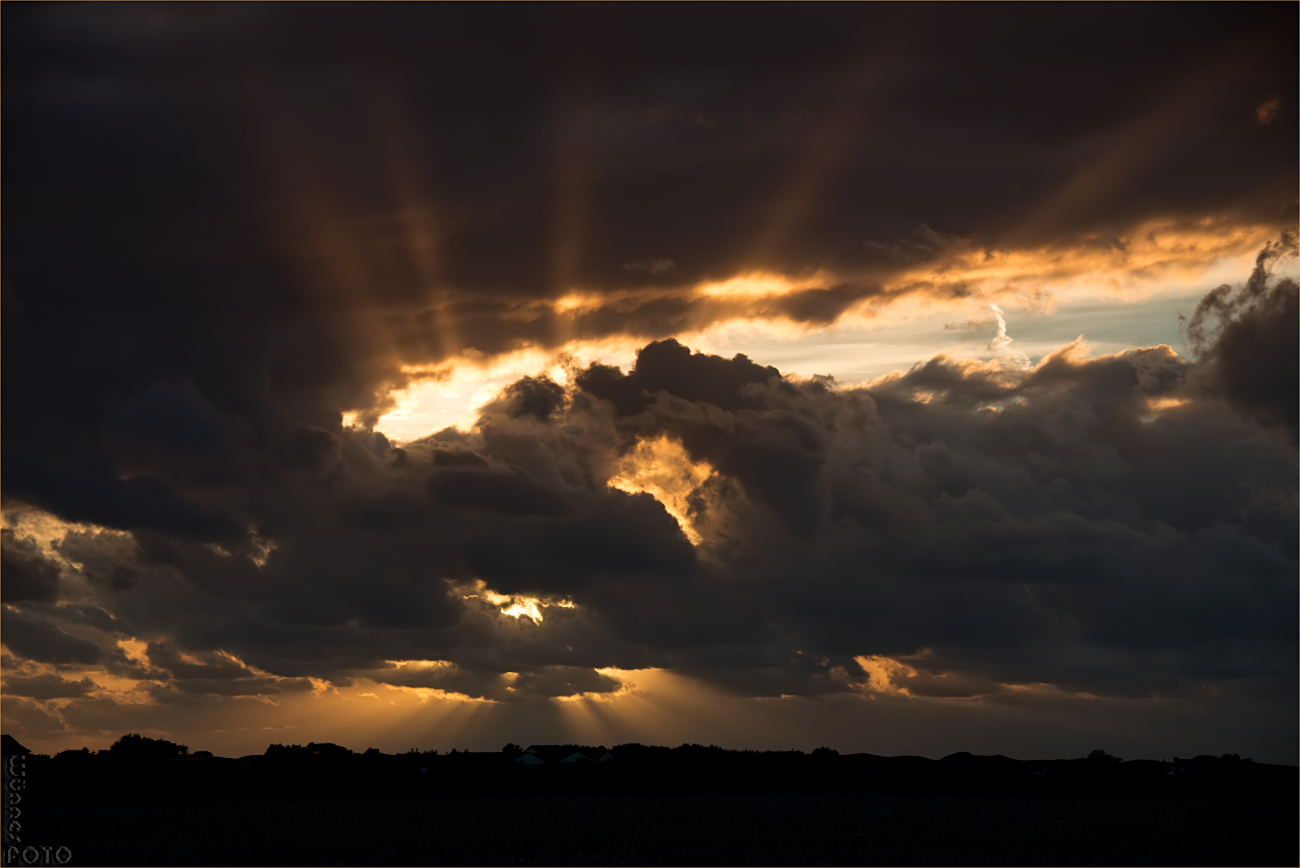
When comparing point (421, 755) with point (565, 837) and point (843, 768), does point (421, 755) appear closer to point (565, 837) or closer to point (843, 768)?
point (843, 768)

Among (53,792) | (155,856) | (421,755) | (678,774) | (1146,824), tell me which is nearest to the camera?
(155,856)

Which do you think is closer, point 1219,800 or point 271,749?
point 1219,800

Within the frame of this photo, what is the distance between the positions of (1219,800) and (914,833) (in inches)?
2523

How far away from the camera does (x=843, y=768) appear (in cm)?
16100

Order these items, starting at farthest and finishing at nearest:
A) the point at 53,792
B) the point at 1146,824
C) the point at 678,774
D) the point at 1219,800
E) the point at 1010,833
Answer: the point at 678,774, the point at 1219,800, the point at 53,792, the point at 1146,824, the point at 1010,833

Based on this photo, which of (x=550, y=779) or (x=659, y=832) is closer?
(x=659, y=832)

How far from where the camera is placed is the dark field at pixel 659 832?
77.8 m

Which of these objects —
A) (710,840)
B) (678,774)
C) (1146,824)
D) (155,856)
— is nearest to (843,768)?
(678,774)

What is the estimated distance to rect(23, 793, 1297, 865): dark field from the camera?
255ft

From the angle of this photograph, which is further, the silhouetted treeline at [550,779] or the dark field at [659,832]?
the silhouetted treeline at [550,779]

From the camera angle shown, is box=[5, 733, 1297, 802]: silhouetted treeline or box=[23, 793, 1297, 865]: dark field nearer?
box=[23, 793, 1297, 865]: dark field

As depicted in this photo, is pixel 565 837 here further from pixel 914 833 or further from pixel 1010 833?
pixel 1010 833

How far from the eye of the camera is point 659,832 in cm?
8975

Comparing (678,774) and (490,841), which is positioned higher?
(678,774)
